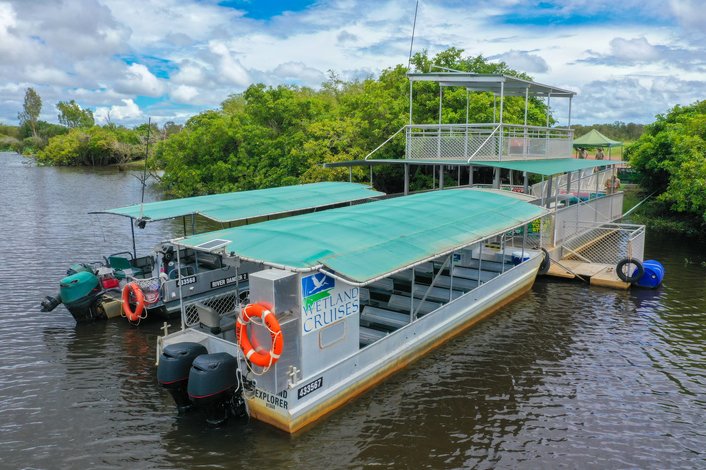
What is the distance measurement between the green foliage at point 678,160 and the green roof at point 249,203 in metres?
15.5

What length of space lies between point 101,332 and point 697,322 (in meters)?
17.6

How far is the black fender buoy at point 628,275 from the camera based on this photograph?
18281mm

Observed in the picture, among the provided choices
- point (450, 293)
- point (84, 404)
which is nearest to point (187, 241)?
point (84, 404)

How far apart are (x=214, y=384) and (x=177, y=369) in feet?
3.06

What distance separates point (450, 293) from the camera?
1344 centimetres

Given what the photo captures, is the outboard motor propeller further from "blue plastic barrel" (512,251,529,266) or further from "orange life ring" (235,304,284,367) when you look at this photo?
"blue plastic barrel" (512,251,529,266)

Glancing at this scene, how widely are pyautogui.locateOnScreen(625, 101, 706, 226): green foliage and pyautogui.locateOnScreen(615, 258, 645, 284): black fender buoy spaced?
833 centimetres

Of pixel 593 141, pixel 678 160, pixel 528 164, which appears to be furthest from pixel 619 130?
pixel 528 164

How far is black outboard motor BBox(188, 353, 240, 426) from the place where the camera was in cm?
891

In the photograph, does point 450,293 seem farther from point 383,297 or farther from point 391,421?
point 391,421

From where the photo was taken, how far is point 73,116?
120062 mm

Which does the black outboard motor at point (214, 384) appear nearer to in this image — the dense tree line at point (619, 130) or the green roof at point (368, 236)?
the green roof at point (368, 236)

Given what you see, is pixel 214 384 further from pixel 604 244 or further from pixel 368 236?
pixel 604 244

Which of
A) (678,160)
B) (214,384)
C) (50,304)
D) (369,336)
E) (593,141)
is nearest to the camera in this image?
(214,384)
